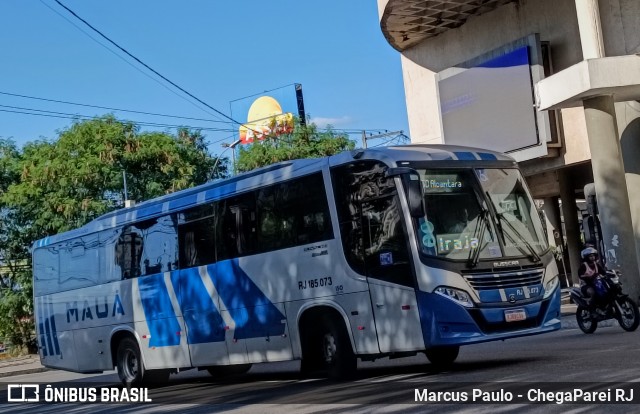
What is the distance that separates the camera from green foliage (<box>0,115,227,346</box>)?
136 ft

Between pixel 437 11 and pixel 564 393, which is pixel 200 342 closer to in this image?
pixel 564 393

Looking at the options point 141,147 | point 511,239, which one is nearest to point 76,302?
point 511,239

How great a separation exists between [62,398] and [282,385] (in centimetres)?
536

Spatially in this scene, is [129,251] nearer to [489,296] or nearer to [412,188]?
[412,188]

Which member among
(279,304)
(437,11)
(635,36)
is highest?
(437,11)

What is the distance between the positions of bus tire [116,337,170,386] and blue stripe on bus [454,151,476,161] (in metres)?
7.45

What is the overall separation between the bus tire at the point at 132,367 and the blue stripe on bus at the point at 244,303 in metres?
3.03

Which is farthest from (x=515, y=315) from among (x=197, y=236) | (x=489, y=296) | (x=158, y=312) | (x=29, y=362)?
(x=29, y=362)

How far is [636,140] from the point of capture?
94.8 ft

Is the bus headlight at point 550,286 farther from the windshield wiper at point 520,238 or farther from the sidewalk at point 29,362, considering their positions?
the sidewalk at point 29,362

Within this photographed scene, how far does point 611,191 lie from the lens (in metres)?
25.8

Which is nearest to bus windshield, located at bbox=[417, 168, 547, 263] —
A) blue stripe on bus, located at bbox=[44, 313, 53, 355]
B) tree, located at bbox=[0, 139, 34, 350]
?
blue stripe on bus, located at bbox=[44, 313, 53, 355]

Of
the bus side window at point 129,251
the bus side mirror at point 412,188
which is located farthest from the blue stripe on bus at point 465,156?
the bus side window at point 129,251

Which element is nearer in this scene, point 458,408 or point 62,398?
point 458,408
